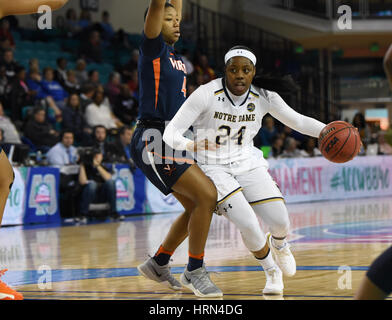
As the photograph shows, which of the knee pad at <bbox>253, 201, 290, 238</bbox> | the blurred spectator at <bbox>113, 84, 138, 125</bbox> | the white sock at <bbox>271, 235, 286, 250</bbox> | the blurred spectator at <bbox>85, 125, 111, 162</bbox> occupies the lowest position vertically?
the white sock at <bbox>271, 235, 286, 250</bbox>

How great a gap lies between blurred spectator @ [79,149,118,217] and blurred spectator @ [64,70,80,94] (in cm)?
299

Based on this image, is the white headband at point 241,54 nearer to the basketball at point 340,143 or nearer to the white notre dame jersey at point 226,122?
the white notre dame jersey at point 226,122

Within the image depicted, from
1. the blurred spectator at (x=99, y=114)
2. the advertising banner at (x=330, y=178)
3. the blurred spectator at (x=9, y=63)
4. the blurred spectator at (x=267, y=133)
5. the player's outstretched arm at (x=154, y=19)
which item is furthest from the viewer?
the blurred spectator at (x=267, y=133)

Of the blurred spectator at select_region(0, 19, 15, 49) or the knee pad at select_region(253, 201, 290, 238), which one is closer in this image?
the knee pad at select_region(253, 201, 290, 238)

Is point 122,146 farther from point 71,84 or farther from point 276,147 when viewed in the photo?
point 276,147

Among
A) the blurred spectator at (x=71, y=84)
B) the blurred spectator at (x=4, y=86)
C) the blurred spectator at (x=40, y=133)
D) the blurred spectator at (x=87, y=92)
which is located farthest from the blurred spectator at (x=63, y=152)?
the blurred spectator at (x=71, y=84)

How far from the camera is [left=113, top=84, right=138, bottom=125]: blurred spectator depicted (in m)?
14.9

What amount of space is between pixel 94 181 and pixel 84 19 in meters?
7.72

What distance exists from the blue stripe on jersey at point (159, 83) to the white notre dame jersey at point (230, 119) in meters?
0.18

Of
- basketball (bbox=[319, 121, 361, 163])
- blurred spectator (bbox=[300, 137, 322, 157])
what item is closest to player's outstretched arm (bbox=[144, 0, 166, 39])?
basketball (bbox=[319, 121, 361, 163])

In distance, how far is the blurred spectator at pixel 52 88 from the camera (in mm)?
14203

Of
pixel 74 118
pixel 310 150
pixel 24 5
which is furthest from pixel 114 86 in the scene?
pixel 24 5

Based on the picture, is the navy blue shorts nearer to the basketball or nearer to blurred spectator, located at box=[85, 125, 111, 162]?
the basketball
